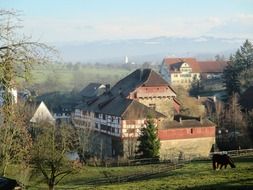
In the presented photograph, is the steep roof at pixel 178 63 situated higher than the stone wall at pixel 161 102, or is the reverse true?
the steep roof at pixel 178 63

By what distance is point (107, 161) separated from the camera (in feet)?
137

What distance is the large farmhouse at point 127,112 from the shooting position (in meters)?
51.2

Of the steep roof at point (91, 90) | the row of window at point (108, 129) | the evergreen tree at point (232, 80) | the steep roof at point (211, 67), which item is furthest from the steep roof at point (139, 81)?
the steep roof at point (211, 67)

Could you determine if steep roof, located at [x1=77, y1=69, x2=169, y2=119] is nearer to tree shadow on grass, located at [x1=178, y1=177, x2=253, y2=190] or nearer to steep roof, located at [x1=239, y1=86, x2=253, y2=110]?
steep roof, located at [x1=239, y1=86, x2=253, y2=110]

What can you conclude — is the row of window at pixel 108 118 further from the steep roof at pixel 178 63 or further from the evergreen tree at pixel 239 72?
the steep roof at pixel 178 63

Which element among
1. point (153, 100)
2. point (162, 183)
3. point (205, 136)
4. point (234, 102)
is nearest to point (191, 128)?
point (205, 136)

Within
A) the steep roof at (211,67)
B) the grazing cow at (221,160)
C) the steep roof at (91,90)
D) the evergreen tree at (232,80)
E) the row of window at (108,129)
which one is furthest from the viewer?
the steep roof at (211,67)

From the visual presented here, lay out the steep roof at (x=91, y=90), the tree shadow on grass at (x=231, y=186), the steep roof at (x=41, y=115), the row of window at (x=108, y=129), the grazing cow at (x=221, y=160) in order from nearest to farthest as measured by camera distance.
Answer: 1. the tree shadow on grass at (x=231, y=186)
2. the grazing cow at (x=221, y=160)
3. the row of window at (x=108, y=129)
4. the steep roof at (x=41, y=115)
5. the steep roof at (x=91, y=90)

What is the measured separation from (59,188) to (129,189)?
8.59 m

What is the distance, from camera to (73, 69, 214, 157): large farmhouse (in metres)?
51.2

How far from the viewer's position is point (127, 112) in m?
51.8

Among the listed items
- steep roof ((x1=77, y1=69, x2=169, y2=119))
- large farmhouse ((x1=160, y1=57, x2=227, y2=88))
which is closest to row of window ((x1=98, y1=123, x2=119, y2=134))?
steep roof ((x1=77, y1=69, x2=169, y2=119))

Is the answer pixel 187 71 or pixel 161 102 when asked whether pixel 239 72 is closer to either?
→ pixel 161 102

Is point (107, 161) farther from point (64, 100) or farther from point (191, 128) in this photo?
point (64, 100)
